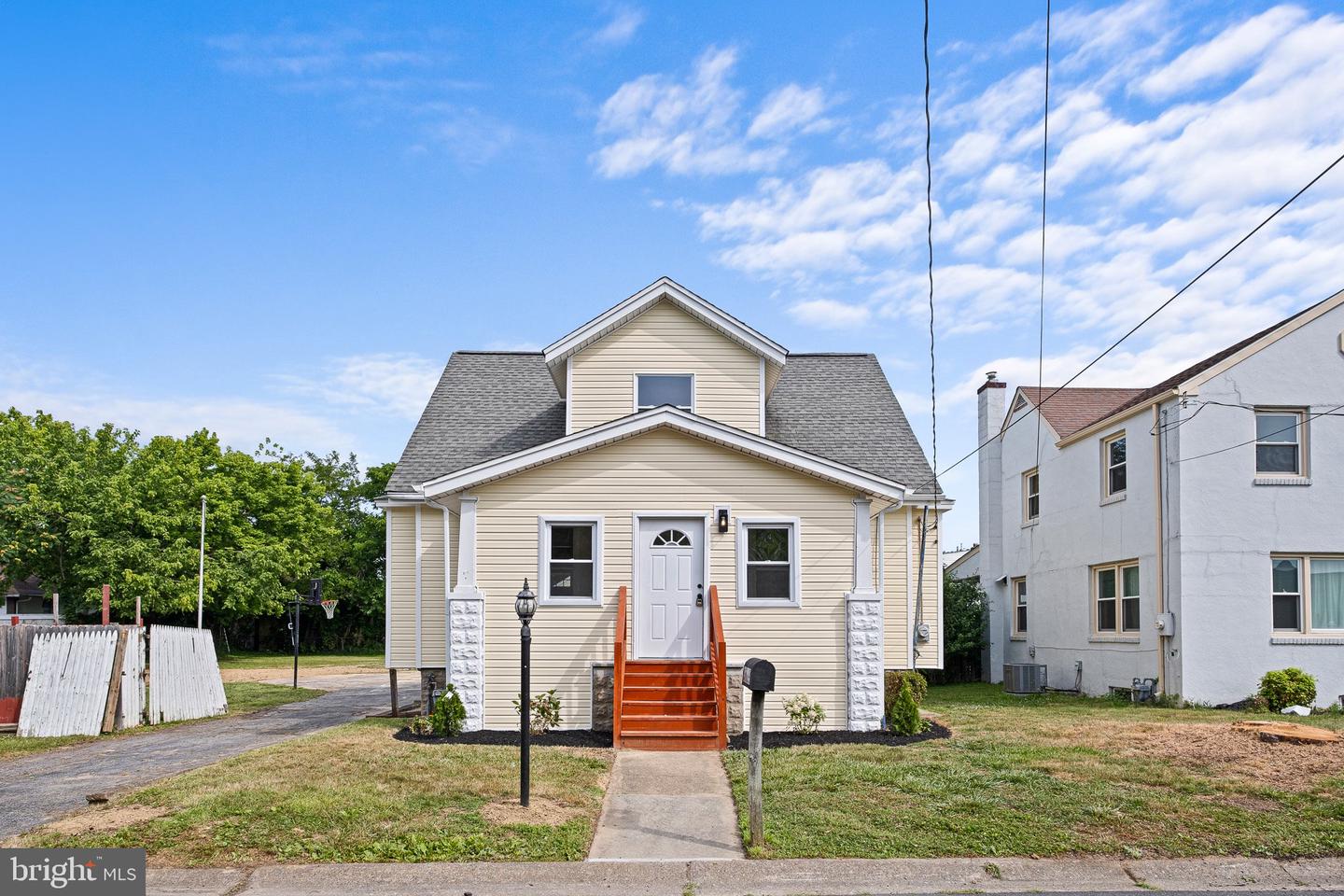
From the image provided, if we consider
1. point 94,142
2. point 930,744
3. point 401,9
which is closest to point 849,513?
point 930,744

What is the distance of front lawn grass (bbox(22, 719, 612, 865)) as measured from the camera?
7.96 metres

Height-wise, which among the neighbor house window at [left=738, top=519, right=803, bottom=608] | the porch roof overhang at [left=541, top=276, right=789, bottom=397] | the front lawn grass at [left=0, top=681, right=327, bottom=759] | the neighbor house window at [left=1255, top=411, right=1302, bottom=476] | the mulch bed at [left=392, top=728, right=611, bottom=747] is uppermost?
the porch roof overhang at [left=541, top=276, right=789, bottom=397]

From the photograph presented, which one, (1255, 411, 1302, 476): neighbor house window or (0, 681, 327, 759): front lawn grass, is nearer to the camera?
(0, 681, 327, 759): front lawn grass

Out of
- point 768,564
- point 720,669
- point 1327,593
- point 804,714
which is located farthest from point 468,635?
point 1327,593

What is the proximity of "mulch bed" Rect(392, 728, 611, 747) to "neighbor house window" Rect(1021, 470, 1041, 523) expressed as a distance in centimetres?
1528

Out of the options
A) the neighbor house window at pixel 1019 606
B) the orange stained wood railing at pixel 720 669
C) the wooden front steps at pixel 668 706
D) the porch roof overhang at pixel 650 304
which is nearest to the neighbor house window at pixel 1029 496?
the neighbor house window at pixel 1019 606

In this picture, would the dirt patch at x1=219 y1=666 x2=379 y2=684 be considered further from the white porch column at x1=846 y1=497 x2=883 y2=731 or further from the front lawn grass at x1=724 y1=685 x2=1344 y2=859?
the front lawn grass at x1=724 y1=685 x2=1344 y2=859

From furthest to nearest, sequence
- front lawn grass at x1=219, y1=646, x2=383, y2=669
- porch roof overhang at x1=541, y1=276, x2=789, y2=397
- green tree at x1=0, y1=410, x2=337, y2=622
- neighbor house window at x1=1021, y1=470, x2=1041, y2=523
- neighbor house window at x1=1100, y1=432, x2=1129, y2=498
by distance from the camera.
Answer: front lawn grass at x1=219, y1=646, x2=383, y2=669 < green tree at x1=0, y1=410, x2=337, y2=622 < neighbor house window at x1=1021, y1=470, x2=1041, y2=523 < neighbor house window at x1=1100, y1=432, x2=1129, y2=498 < porch roof overhang at x1=541, y1=276, x2=789, y2=397

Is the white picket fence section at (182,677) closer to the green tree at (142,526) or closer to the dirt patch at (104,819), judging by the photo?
the dirt patch at (104,819)

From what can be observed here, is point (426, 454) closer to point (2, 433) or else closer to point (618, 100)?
point (618, 100)

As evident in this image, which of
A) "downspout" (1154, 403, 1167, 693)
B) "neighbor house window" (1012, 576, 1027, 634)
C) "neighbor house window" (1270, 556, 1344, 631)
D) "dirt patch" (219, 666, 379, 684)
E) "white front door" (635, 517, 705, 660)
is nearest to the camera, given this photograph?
"white front door" (635, 517, 705, 660)

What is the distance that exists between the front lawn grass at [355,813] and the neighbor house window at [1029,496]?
55.5ft

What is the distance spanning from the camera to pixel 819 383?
20.0 meters

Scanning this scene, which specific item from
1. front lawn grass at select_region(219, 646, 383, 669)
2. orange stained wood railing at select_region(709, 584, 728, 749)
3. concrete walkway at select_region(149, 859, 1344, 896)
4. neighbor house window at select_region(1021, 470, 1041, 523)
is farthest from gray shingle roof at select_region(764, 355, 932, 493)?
front lawn grass at select_region(219, 646, 383, 669)
